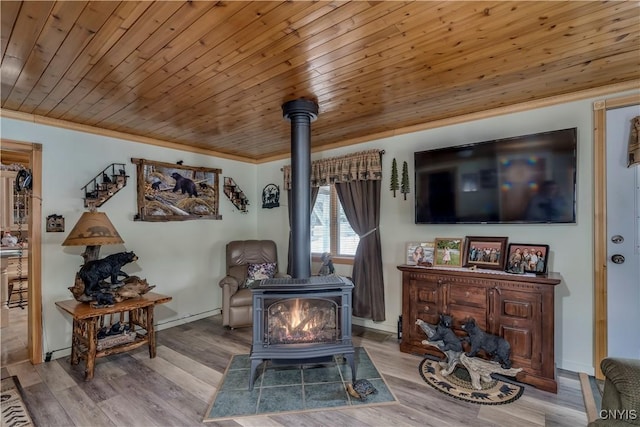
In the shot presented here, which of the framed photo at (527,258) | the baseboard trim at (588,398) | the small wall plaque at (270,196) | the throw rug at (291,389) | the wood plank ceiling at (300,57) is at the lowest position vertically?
the throw rug at (291,389)

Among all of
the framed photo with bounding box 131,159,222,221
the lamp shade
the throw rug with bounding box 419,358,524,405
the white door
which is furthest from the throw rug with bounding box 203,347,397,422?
the framed photo with bounding box 131,159,222,221

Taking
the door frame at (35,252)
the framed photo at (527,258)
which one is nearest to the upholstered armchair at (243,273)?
the door frame at (35,252)

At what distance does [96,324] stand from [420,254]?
3.12m

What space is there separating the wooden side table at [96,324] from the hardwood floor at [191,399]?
15 centimetres

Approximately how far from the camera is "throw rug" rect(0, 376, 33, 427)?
6.49 ft

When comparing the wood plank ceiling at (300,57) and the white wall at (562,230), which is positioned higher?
the wood plank ceiling at (300,57)

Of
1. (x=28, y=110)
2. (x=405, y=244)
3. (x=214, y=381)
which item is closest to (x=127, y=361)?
(x=214, y=381)

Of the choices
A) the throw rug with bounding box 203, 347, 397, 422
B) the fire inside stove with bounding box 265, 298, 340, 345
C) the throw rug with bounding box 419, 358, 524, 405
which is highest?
the fire inside stove with bounding box 265, 298, 340, 345

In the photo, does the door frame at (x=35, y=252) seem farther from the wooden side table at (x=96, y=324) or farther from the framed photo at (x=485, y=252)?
the framed photo at (x=485, y=252)

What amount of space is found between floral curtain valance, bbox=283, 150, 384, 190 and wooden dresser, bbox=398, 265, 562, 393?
123cm

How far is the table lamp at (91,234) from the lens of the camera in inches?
104

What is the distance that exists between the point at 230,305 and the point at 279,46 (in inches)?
114

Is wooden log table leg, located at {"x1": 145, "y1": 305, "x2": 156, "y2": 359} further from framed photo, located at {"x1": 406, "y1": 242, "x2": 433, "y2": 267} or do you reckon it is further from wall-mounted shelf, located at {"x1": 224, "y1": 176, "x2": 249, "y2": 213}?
framed photo, located at {"x1": 406, "y1": 242, "x2": 433, "y2": 267}

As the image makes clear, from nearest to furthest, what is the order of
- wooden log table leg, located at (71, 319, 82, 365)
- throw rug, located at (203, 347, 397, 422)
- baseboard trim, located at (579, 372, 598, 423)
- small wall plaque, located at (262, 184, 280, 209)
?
1. baseboard trim, located at (579, 372, 598, 423)
2. throw rug, located at (203, 347, 397, 422)
3. wooden log table leg, located at (71, 319, 82, 365)
4. small wall plaque, located at (262, 184, 280, 209)
